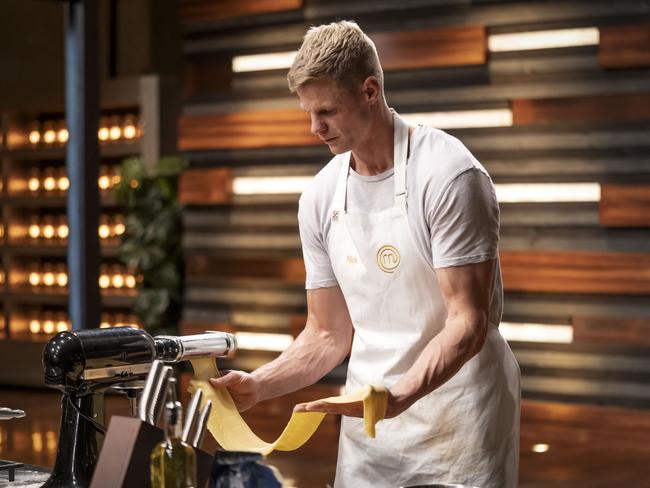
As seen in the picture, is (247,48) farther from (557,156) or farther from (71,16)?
(557,156)

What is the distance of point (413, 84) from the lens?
265 inches

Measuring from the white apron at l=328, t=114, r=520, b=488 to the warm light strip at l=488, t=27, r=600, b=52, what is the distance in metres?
4.17

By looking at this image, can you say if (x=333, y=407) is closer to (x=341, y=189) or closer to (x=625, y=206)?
(x=341, y=189)

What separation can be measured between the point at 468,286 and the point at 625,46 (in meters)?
4.31

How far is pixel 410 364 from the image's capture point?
2.21 meters

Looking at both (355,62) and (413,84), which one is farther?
(413,84)

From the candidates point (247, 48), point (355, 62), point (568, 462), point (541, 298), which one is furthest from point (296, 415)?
point (247, 48)

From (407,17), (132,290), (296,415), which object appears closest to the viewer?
(296,415)

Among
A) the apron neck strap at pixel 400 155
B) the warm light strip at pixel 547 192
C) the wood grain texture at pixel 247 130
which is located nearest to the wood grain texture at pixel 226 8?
the wood grain texture at pixel 247 130

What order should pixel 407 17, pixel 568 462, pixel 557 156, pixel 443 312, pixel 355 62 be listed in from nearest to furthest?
pixel 355 62
pixel 443 312
pixel 568 462
pixel 557 156
pixel 407 17

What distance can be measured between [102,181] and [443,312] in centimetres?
716

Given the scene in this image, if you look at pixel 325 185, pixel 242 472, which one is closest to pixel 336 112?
pixel 325 185

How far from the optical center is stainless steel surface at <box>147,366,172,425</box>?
4.83ft

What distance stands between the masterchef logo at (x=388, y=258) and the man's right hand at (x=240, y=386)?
355 millimetres
